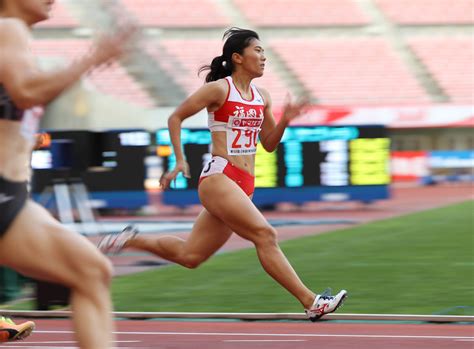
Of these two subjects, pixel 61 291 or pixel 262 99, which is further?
pixel 61 291

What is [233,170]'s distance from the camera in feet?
24.4

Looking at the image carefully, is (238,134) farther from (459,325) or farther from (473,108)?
(473,108)

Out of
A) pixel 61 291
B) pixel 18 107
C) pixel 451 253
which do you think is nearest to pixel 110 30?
pixel 18 107

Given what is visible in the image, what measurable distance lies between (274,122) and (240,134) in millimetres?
423

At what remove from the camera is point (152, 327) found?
8.05 meters

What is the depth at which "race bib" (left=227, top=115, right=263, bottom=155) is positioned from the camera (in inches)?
294

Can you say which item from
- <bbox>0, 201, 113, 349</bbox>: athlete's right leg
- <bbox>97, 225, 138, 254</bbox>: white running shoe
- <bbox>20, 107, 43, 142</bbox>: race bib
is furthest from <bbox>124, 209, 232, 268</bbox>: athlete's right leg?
<bbox>0, 201, 113, 349</bbox>: athlete's right leg

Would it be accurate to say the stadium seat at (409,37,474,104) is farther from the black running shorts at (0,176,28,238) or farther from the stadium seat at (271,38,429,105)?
the black running shorts at (0,176,28,238)

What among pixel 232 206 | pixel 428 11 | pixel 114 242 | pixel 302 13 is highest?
pixel 232 206

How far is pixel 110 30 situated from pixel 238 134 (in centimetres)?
313

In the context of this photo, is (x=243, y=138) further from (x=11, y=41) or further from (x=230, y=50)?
(x=11, y=41)

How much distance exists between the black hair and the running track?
1.70 metres

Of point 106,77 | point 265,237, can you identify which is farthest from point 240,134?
point 106,77

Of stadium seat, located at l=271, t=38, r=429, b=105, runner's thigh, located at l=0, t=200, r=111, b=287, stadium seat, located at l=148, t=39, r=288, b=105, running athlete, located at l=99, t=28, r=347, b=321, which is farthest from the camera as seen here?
stadium seat, located at l=271, t=38, r=429, b=105
